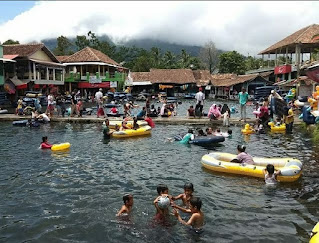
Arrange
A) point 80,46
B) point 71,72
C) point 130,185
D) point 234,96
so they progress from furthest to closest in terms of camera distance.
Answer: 1. point 80,46
2. point 234,96
3. point 71,72
4. point 130,185

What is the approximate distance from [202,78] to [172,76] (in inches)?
238

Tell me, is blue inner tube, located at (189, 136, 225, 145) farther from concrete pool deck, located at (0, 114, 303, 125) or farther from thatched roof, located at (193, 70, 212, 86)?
thatched roof, located at (193, 70, 212, 86)

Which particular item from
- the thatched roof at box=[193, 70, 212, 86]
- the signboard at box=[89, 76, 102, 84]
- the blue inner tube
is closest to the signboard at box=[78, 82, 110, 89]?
the signboard at box=[89, 76, 102, 84]

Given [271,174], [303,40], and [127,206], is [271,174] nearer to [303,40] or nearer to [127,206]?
[127,206]

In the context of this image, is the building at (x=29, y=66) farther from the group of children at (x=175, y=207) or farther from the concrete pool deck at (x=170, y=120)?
the group of children at (x=175, y=207)

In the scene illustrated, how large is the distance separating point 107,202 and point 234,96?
156 feet

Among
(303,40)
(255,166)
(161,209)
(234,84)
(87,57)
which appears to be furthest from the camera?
(234,84)

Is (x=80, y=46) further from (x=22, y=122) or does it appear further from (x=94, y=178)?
(x=94, y=178)

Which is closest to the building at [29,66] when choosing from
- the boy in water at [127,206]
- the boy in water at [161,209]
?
the boy in water at [127,206]

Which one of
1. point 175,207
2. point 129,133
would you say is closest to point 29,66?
point 129,133

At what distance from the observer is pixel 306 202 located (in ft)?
27.7

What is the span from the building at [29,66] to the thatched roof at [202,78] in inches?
1065

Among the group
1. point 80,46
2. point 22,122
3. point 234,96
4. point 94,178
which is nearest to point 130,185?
point 94,178

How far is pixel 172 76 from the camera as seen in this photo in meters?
60.6
